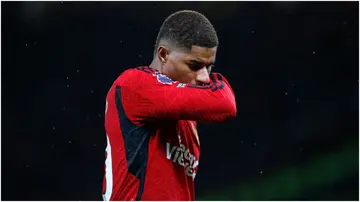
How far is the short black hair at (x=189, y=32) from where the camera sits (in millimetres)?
2820

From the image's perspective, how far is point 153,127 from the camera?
278cm

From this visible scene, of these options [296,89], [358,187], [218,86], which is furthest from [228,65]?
[218,86]

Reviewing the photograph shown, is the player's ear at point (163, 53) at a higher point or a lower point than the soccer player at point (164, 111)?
higher

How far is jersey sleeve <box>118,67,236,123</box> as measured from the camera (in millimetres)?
2660

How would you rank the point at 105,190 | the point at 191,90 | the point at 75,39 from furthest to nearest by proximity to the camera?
the point at 75,39, the point at 105,190, the point at 191,90

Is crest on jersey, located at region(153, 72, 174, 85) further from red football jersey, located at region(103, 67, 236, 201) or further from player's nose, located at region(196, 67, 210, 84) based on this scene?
player's nose, located at region(196, 67, 210, 84)

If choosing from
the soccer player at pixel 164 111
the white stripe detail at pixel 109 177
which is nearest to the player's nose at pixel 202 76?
the soccer player at pixel 164 111

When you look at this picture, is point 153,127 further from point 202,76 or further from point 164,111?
point 202,76

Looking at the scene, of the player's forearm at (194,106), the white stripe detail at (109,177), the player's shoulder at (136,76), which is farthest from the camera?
the white stripe detail at (109,177)

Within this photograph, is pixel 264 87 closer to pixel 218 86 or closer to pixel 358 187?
pixel 358 187

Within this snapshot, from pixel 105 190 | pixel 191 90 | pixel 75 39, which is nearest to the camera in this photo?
pixel 191 90

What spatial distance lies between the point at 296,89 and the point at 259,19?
0.57m

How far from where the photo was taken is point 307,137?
496cm

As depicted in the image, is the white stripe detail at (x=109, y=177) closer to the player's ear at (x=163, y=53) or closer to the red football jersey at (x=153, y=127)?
the red football jersey at (x=153, y=127)
